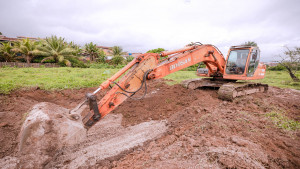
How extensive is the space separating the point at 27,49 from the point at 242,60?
2618cm

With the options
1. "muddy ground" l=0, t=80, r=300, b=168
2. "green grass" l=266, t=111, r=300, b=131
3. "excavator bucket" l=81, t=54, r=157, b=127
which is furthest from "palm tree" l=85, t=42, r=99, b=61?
"green grass" l=266, t=111, r=300, b=131

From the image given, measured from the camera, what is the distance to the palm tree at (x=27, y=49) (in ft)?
69.1

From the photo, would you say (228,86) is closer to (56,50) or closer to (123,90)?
(123,90)

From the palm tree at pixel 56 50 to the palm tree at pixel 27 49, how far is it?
1079 mm

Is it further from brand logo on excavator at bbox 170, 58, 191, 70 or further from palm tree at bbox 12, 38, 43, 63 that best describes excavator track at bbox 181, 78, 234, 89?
palm tree at bbox 12, 38, 43, 63

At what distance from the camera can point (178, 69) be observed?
15.6 ft

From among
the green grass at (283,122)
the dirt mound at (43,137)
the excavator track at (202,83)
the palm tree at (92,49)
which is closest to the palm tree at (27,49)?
the palm tree at (92,49)

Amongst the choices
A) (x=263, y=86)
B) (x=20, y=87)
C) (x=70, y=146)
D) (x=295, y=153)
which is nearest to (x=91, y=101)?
(x=70, y=146)

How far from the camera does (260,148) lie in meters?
2.63

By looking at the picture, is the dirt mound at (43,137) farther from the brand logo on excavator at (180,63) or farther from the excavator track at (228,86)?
the excavator track at (228,86)

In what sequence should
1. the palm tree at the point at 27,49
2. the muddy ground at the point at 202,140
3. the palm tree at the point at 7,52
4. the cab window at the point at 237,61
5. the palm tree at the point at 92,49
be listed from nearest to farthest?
the muddy ground at the point at 202,140 < the cab window at the point at 237,61 < the palm tree at the point at 7,52 < the palm tree at the point at 27,49 < the palm tree at the point at 92,49

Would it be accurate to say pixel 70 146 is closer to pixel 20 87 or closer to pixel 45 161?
pixel 45 161

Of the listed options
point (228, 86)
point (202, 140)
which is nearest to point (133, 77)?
point (202, 140)

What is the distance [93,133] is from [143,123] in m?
1.35
